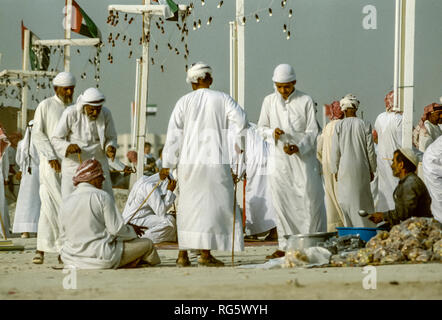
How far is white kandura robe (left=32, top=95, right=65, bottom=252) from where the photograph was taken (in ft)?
30.5

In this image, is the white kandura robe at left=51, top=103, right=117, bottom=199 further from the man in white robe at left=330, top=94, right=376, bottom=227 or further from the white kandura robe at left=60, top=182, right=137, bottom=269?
the man in white robe at left=330, top=94, right=376, bottom=227

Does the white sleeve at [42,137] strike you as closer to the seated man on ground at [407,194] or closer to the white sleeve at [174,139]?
the white sleeve at [174,139]

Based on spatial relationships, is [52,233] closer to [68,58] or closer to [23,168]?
[23,168]

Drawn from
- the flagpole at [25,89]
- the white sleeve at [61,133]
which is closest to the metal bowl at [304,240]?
the white sleeve at [61,133]

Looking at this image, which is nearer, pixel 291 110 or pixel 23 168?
pixel 291 110

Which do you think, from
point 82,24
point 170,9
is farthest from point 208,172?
point 82,24

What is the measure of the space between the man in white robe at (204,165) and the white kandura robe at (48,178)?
1.47m

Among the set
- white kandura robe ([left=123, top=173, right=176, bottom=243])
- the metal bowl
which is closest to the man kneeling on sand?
the metal bowl

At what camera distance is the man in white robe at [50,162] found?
9.30 metres

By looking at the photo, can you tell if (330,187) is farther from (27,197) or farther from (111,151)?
(27,197)

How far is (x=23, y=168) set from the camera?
15.3 metres
